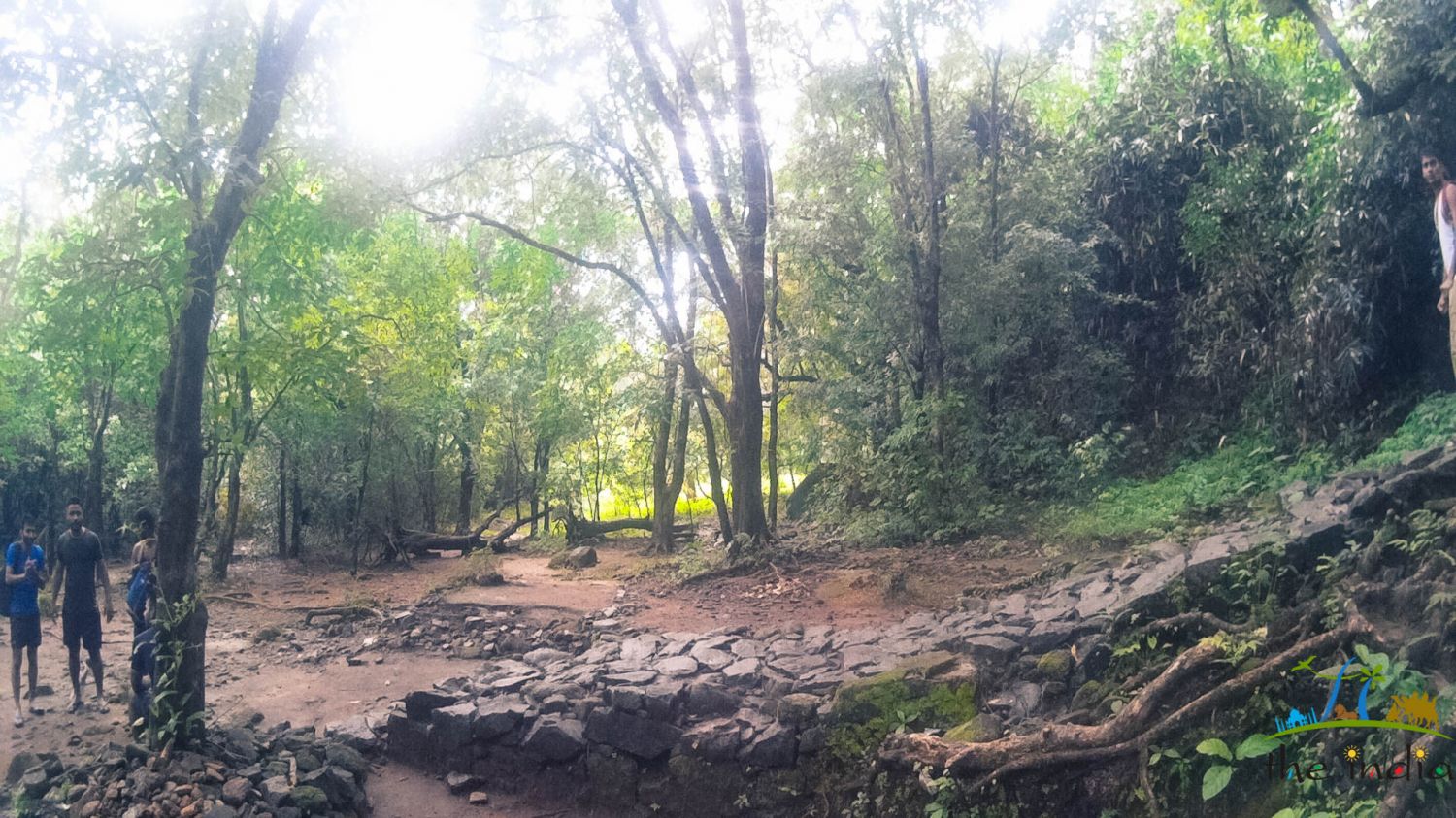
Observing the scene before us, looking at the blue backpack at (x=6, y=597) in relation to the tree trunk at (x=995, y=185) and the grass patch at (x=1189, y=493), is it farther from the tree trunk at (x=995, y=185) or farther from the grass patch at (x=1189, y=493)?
the tree trunk at (x=995, y=185)

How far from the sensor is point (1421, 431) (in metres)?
8.10

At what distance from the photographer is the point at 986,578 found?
9.52 metres

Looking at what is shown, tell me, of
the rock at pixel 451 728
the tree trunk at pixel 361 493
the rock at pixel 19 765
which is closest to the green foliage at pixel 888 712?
the rock at pixel 451 728

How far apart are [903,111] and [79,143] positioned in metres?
11.7

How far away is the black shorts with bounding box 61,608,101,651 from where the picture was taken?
318 inches

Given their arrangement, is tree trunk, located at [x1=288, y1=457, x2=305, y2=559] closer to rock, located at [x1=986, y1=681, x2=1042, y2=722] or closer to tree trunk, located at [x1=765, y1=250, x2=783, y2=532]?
tree trunk, located at [x1=765, y1=250, x2=783, y2=532]

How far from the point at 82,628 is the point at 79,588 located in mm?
371

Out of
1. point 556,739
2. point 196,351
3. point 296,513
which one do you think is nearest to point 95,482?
point 296,513

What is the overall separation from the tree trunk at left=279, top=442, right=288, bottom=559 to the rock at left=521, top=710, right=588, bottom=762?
1271cm

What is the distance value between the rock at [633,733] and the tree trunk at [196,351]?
2.74m

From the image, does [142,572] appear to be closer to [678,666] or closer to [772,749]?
[678,666]

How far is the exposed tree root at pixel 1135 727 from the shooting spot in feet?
14.5

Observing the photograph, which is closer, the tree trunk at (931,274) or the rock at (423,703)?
the rock at (423,703)

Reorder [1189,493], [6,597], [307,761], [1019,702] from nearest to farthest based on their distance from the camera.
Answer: [1019,702]
[307,761]
[6,597]
[1189,493]
